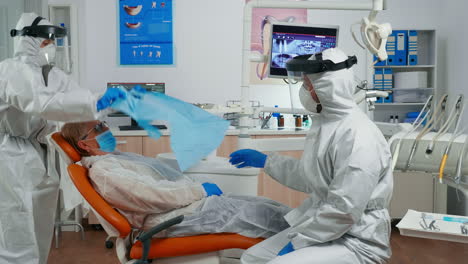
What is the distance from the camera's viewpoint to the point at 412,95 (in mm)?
4410

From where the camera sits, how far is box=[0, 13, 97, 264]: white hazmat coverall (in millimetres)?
2021

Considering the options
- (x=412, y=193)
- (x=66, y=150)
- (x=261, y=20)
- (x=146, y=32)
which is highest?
(x=261, y=20)

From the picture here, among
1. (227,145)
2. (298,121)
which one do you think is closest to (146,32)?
(227,145)

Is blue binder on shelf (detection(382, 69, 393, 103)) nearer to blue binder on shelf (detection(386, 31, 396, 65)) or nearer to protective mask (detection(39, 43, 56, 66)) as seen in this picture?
blue binder on shelf (detection(386, 31, 396, 65))

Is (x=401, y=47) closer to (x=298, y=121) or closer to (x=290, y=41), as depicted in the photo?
(x=298, y=121)

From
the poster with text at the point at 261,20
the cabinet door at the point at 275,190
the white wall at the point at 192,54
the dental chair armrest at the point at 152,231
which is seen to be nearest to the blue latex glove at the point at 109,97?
the dental chair armrest at the point at 152,231

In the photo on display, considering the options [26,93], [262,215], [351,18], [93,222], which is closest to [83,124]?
[26,93]

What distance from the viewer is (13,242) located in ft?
7.18

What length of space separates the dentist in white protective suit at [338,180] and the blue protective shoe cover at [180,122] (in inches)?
14.2

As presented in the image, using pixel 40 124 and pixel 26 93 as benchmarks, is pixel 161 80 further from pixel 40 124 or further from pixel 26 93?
pixel 26 93

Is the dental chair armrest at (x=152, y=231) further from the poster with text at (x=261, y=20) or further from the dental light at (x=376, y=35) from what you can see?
the poster with text at (x=261, y=20)

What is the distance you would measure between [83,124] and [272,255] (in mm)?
992

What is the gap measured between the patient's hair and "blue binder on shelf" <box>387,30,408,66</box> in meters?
3.22

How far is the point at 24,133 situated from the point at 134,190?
830mm
